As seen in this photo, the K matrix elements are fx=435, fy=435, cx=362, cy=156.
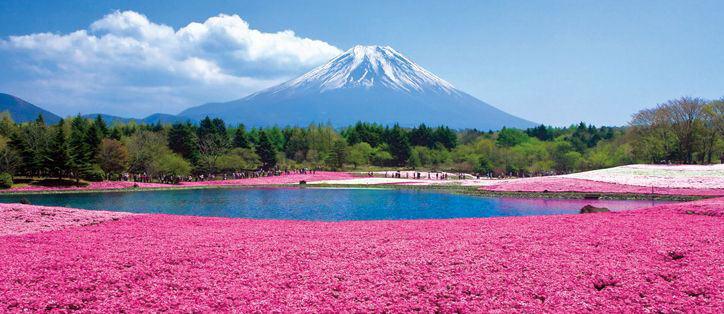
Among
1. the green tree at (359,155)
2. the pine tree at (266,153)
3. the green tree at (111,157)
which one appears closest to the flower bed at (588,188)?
the green tree at (359,155)

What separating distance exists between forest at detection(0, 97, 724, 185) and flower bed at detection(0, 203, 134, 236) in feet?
111

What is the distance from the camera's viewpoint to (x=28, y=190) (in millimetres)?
49250

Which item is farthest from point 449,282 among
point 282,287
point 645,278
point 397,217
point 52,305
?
point 397,217

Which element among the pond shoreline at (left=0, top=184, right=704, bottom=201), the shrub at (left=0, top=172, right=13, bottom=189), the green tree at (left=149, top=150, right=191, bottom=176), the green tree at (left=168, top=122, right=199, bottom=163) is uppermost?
the green tree at (left=168, top=122, right=199, bottom=163)

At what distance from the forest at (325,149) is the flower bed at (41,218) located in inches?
1331

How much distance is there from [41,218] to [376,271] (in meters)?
20.3

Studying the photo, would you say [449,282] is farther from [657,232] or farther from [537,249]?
[657,232]

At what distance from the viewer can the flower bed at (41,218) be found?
66.9 feet

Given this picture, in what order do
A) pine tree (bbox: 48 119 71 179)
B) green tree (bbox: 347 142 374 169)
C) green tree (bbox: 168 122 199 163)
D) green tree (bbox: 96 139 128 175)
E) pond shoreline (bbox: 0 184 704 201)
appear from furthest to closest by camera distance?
green tree (bbox: 347 142 374 169), green tree (bbox: 168 122 199 163), green tree (bbox: 96 139 128 175), pine tree (bbox: 48 119 71 179), pond shoreline (bbox: 0 184 704 201)

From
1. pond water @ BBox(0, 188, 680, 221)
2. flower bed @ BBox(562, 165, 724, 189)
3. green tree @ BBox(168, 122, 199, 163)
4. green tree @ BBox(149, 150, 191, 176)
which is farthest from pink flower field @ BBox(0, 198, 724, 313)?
green tree @ BBox(168, 122, 199, 163)

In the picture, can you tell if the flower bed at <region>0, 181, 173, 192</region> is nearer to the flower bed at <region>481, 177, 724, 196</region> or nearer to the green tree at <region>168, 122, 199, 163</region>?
the green tree at <region>168, 122, 199, 163</region>

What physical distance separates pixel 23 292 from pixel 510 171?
92454 millimetres

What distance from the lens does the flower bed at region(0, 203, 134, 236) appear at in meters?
20.4

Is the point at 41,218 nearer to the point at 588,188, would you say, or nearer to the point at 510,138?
the point at 588,188
